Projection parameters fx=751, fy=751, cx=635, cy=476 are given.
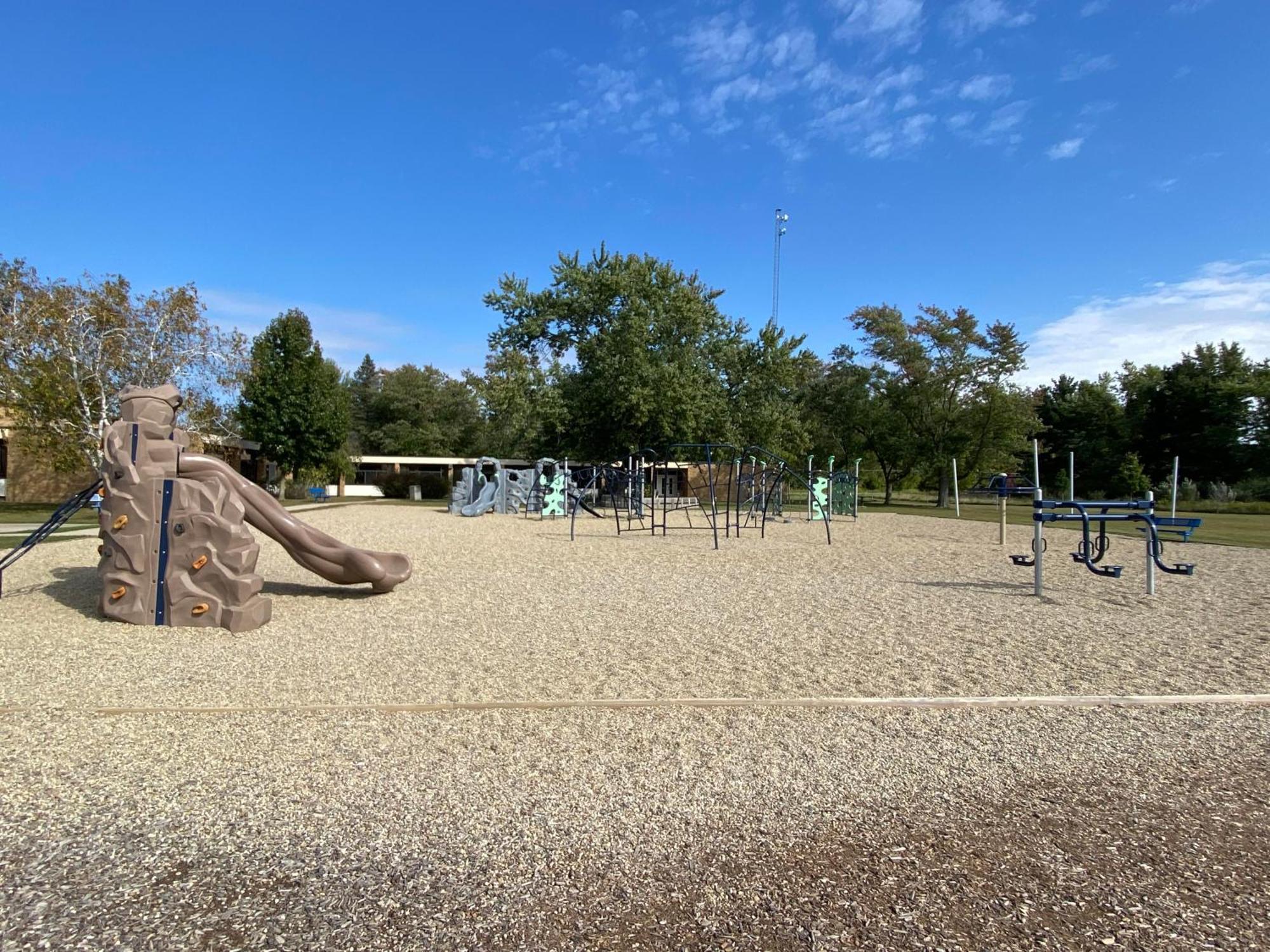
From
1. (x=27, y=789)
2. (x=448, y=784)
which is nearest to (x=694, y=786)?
(x=448, y=784)

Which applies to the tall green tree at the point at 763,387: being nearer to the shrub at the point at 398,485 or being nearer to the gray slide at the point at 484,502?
the gray slide at the point at 484,502

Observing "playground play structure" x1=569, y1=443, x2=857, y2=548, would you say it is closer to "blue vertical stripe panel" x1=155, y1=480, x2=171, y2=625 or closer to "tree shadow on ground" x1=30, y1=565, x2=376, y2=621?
"tree shadow on ground" x1=30, y1=565, x2=376, y2=621

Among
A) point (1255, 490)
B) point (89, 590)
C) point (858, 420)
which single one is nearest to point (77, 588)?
point (89, 590)

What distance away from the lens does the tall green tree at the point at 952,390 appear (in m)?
33.2

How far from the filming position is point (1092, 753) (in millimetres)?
3781

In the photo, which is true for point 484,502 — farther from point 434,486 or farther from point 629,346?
point 434,486

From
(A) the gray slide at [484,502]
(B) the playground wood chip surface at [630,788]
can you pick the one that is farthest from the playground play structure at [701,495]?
(B) the playground wood chip surface at [630,788]

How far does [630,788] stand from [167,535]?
522 cm

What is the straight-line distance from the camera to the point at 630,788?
3.34 m

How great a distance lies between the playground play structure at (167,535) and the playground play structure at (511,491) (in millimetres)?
15451

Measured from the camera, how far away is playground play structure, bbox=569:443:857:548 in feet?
51.5

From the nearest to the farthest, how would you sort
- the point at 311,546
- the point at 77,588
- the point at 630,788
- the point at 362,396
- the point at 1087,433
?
the point at 630,788, the point at 311,546, the point at 77,588, the point at 1087,433, the point at 362,396

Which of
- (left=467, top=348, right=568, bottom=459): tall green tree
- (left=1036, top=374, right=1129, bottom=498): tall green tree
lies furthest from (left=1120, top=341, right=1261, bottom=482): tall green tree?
(left=467, top=348, right=568, bottom=459): tall green tree

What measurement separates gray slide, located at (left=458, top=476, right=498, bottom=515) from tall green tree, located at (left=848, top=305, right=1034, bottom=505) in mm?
20806
